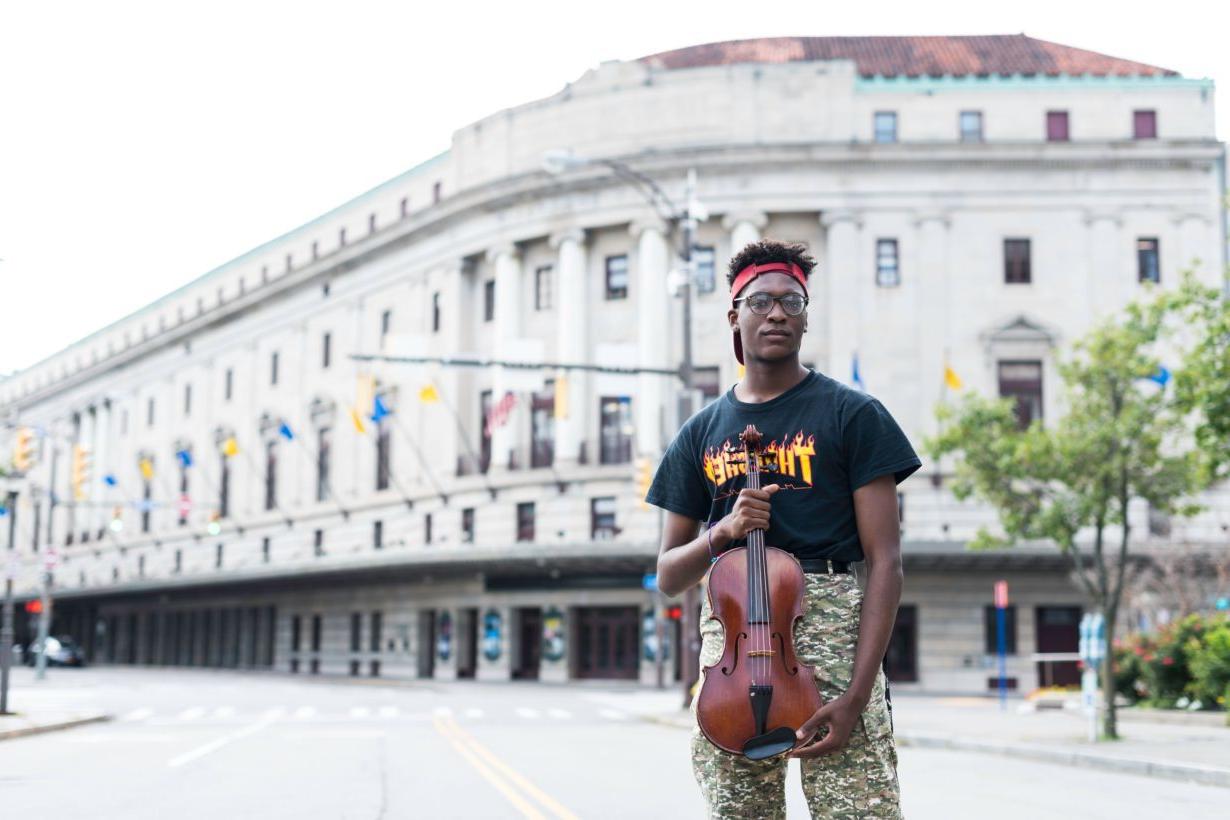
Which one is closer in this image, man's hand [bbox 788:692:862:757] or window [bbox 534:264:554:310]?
man's hand [bbox 788:692:862:757]

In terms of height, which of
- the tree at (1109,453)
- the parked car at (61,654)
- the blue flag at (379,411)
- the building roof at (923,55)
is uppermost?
the building roof at (923,55)

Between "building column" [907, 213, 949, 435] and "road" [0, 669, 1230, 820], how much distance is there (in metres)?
21.3

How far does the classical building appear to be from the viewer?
45.8m

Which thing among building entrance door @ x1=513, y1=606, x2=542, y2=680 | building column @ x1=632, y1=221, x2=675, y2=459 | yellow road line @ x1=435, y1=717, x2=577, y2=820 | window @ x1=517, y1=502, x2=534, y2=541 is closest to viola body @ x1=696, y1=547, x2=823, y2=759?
yellow road line @ x1=435, y1=717, x2=577, y2=820

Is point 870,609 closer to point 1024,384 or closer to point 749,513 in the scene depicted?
point 749,513

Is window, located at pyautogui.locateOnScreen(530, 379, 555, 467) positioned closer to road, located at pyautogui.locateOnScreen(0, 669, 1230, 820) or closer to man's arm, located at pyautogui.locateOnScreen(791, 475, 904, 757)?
road, located at pyautogui.locateOnScreen(0, 669, 1230, 820)

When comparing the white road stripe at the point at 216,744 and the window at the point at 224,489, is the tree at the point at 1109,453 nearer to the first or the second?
the white road stripe at the point at 216,744

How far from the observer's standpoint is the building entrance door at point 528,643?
51.4m

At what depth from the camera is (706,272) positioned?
4938 centimetres

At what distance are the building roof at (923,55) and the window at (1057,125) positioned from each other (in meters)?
1.99

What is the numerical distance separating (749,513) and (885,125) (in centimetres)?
4594

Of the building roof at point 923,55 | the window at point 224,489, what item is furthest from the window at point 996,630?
the window at point 224,489

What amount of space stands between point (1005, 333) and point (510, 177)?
17.6m

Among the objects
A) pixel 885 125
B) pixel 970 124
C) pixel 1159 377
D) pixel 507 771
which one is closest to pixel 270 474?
pixel 885 125
